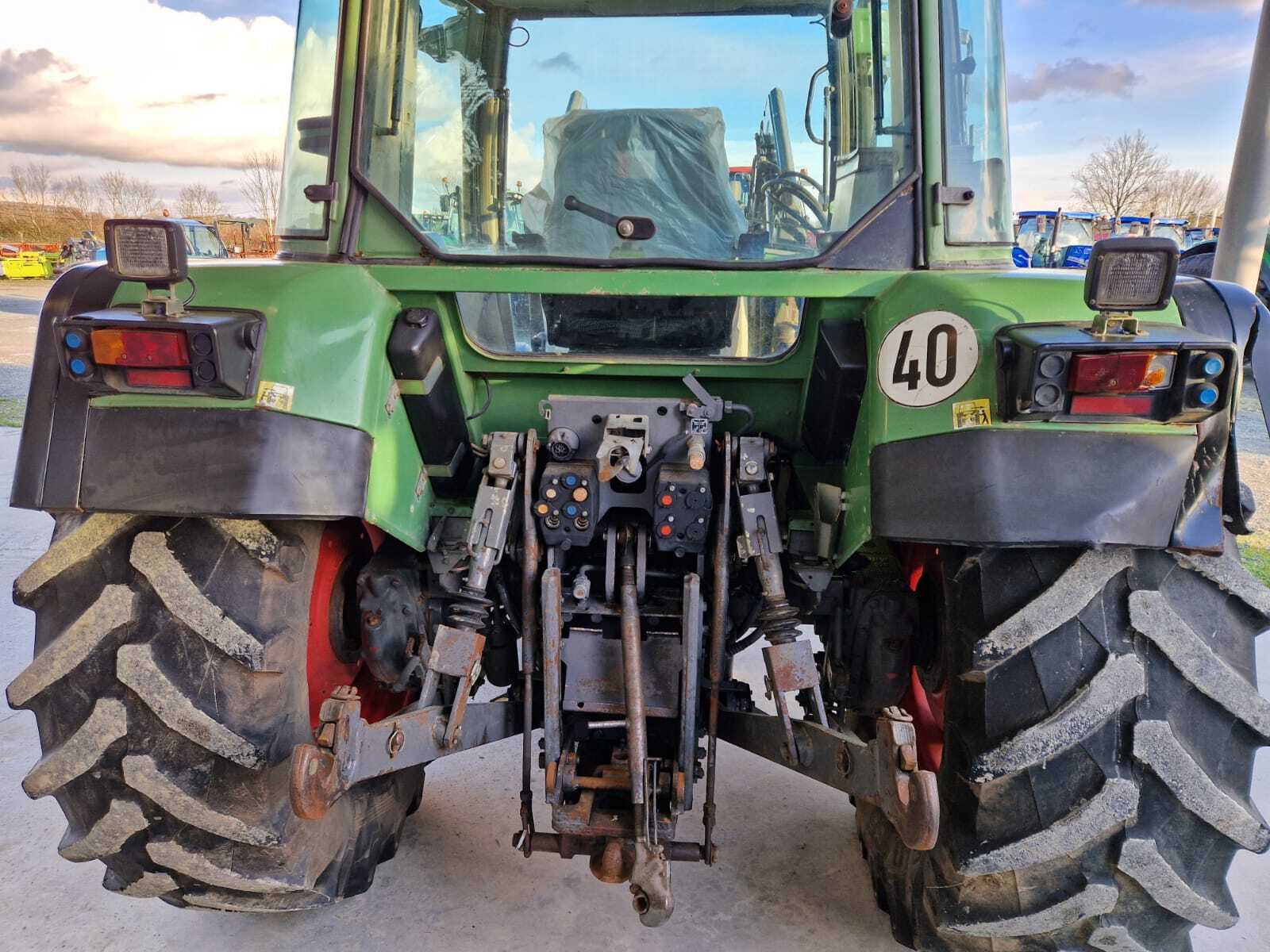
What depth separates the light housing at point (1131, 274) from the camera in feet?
4.59

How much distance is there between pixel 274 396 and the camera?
1.68 metres

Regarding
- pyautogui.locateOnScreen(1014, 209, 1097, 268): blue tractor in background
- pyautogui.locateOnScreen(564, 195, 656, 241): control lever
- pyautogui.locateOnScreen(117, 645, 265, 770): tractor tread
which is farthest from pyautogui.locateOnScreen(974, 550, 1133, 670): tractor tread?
pyautogui.locateOnScreen(1014, 209, 1097, 268): blue tractor in background

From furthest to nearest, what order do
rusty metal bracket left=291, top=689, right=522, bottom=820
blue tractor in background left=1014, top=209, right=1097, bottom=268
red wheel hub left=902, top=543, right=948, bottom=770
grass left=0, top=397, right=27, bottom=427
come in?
blue tractor in background left=1014, top=209, right=1097, bottom=268
grass left=0, top=397, right=27, bottom=427
red wheel hub left=902, top=543, right=948, bottom=770
rusty metal bracket left=291, top=689, right=522, bottom=820

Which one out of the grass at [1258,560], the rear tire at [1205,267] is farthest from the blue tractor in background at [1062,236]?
the grass at [1258,560]

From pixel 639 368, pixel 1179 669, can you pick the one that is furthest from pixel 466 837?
pixel 1179 669

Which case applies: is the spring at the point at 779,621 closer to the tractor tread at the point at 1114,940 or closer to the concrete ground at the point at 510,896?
the tractor tread at the point at 1114,940

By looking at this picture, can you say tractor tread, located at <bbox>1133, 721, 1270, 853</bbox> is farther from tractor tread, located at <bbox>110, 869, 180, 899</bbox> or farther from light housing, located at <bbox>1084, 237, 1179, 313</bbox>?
tractor tread, located at <bbox>110, 869, 180, 899</bbox>

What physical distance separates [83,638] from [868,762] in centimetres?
153

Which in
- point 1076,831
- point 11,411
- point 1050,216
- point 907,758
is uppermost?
point 1050,216

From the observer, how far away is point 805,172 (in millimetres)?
2154

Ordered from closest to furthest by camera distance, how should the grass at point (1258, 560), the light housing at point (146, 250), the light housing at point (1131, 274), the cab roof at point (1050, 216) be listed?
the light housing at point (1131, 274) < the light housing at point (146, 250) < the grass at point (1258, 560) < the cab roof at point (1050, 216)

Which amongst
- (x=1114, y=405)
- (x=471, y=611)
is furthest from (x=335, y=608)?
(x=1114, y=405)

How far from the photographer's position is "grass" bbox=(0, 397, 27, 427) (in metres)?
8.18

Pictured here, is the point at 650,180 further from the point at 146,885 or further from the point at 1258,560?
the point at 1258,560
